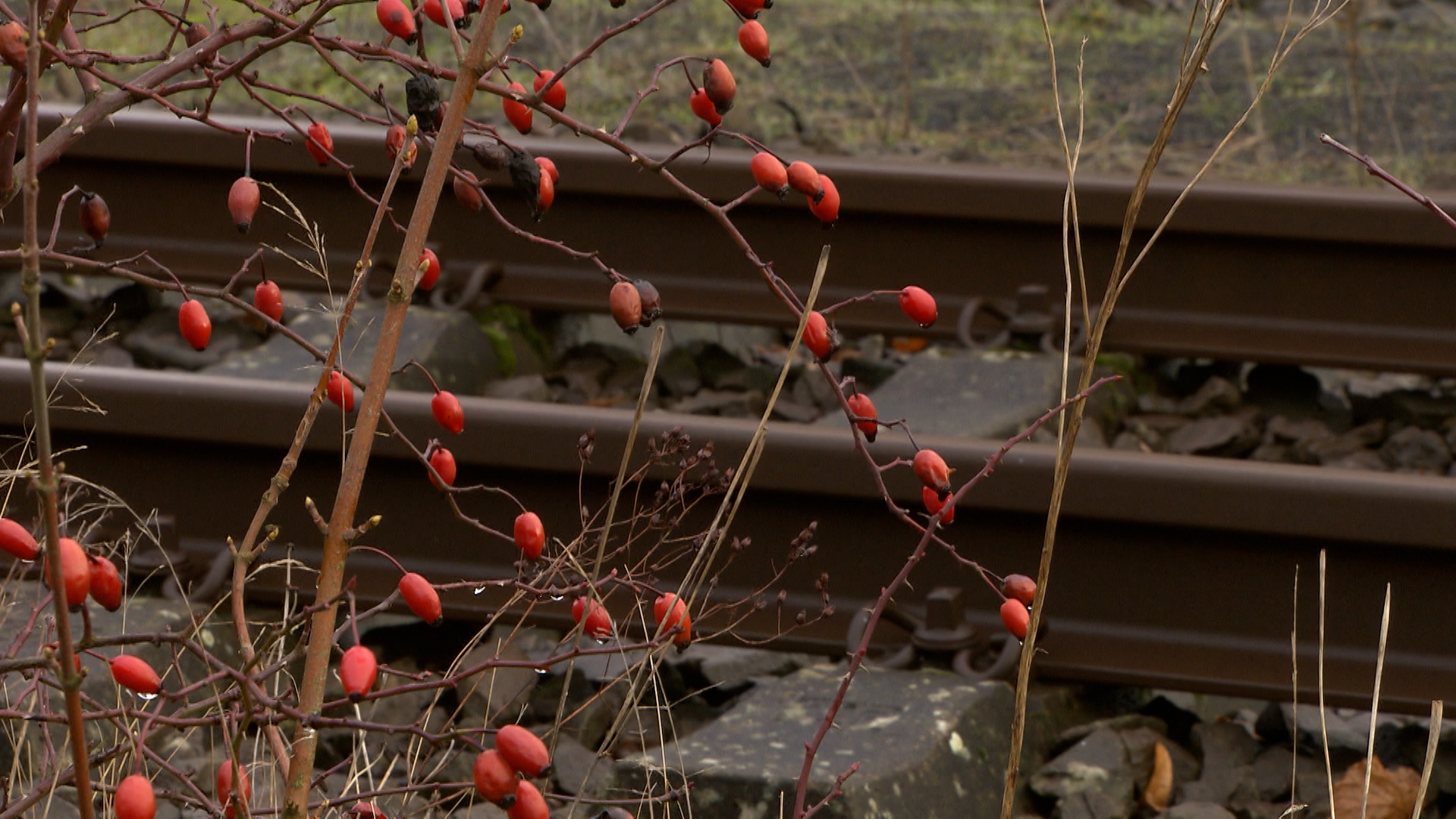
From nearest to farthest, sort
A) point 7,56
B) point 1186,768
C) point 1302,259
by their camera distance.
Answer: point 7,56 → point 1186,768 → point 1302,259

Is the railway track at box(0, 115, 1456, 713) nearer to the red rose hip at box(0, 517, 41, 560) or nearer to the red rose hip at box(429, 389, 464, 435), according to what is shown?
the red rose hip at box(429, 389, 464, 435)

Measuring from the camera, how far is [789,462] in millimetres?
2844

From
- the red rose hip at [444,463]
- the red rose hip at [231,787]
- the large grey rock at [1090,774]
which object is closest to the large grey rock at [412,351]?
the large grey rock at [1090,774]

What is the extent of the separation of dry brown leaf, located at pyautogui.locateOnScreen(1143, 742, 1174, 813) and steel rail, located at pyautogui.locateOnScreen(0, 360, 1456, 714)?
A: 0.14 m

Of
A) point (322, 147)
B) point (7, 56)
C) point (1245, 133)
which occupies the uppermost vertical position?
point (7, 56)

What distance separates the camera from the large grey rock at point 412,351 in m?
3.79

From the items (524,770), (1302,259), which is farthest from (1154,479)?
(524,770)

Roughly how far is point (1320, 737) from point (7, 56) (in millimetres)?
2236

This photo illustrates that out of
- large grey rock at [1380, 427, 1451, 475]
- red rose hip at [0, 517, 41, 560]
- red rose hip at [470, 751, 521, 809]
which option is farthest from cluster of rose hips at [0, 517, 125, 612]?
large grey rock at [1380, 427, 1451, 475]

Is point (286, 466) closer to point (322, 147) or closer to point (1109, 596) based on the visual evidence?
point (322, 147)

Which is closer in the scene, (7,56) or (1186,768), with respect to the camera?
(7,56)

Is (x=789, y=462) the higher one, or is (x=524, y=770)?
(x=524, y=770)

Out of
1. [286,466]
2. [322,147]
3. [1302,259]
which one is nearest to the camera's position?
[286,466]

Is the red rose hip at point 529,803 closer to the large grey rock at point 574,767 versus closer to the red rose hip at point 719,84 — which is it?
the red rose hip at point 719,84
